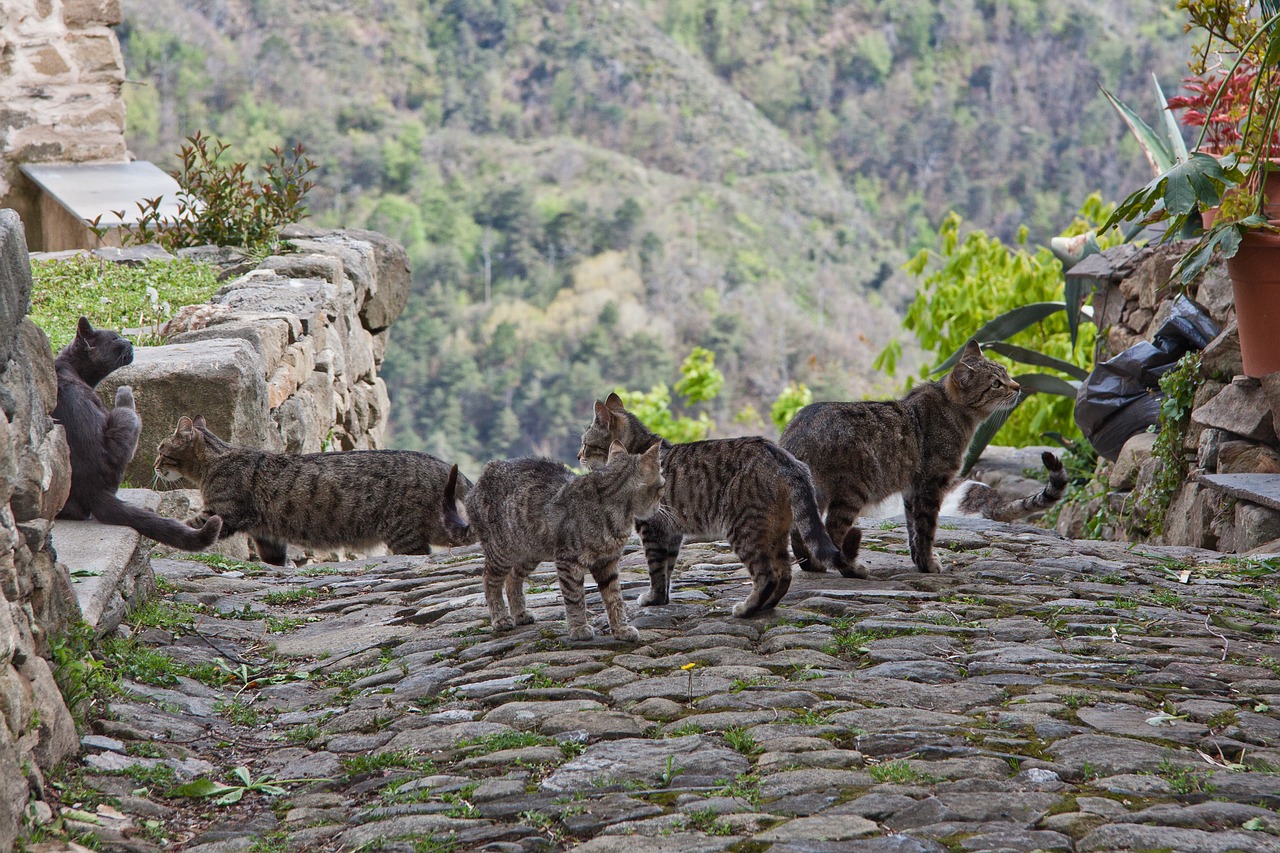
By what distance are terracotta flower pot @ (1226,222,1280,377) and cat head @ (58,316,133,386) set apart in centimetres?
563

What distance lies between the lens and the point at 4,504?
349 centimetres

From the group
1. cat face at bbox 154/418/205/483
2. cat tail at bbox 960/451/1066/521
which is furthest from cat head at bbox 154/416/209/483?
cat tail at bbox 960/451/1066/521

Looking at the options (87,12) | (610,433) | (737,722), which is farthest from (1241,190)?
(87,12)

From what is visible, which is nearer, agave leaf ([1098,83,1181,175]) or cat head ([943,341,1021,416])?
cat head ([943,341,1021,416])

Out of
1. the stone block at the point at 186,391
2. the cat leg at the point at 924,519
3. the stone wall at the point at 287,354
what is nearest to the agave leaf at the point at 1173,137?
the cat leg at the point at 924,519

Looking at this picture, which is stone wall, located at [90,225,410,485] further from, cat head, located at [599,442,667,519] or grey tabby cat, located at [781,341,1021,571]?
grey tabby cat, located at [781,341,1021,571]

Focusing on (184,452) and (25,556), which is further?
(184,452)

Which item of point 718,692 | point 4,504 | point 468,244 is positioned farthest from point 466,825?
point 468,244

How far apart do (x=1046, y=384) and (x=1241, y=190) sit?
150 inches

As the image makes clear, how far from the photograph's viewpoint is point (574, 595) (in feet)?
16.3

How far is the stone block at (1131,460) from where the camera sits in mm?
8312

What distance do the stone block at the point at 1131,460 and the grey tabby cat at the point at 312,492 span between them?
4.41 m

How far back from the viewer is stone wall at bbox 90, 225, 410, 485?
7.17 meters

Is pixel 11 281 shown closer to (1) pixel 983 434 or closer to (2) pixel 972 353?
(2) pixel 972 353
